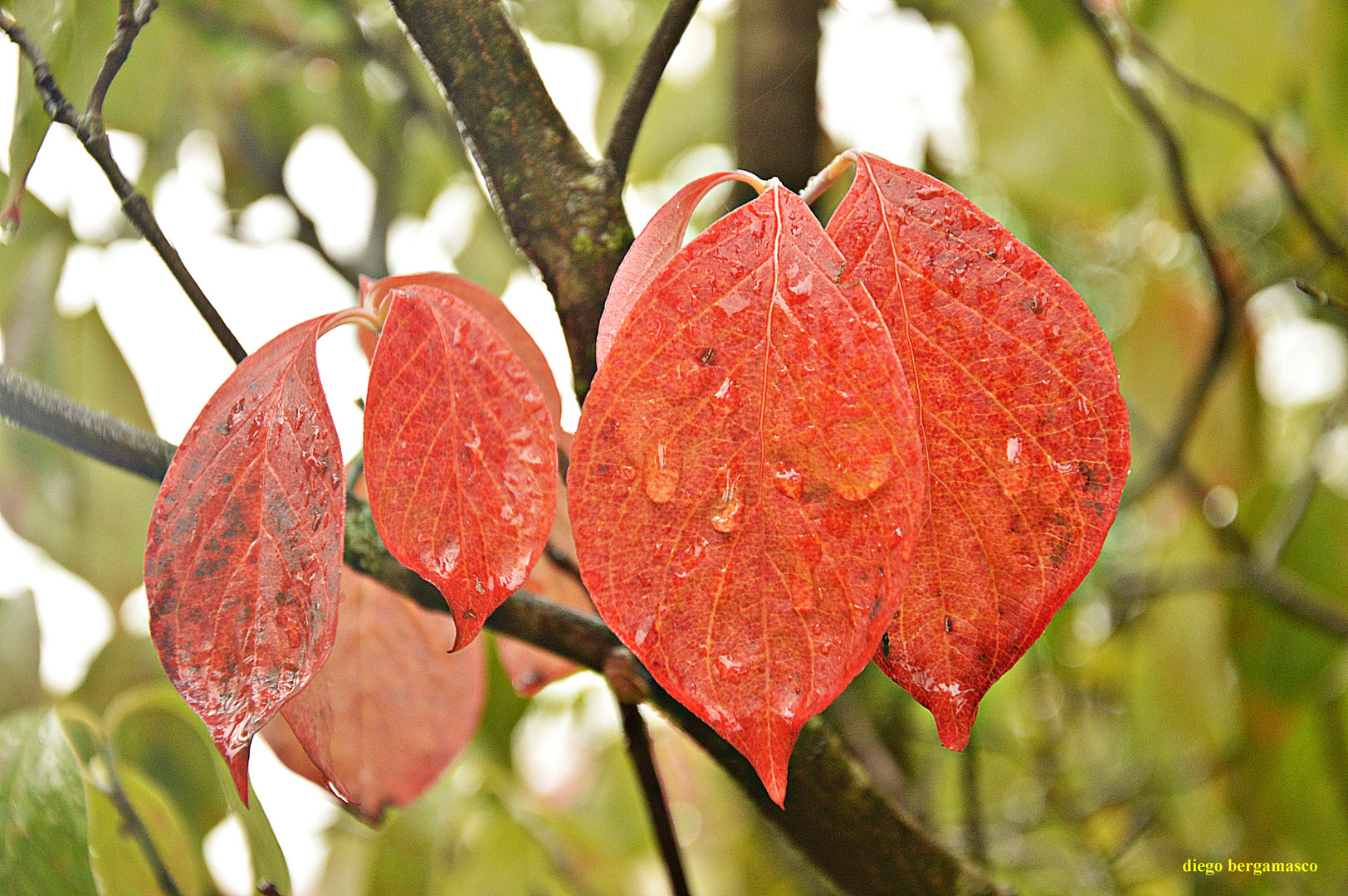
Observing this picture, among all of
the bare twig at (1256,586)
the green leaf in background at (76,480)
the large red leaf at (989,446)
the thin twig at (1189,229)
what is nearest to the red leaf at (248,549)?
the large red leaf at (989,446)

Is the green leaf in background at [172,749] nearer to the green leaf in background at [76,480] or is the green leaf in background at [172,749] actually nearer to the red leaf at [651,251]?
the green leaf in background at [76,480]

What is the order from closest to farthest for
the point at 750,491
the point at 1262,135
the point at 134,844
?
the point at 750,491 → the point at 134,844 → the point at 1262,135

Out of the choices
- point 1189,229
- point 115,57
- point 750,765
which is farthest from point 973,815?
point 115,57

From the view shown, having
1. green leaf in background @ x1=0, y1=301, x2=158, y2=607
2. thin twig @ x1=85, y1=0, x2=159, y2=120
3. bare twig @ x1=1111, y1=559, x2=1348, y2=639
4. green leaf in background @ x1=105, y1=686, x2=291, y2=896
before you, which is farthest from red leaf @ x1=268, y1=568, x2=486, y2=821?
bare twig @ x1=1111, y1=559, x2=1348, y2=639

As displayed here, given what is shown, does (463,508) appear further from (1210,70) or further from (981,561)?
(1210,70)

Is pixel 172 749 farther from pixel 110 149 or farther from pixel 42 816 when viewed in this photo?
pixel 110 149

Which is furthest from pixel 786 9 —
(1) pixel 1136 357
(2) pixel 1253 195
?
(2) pixel 1253 195
